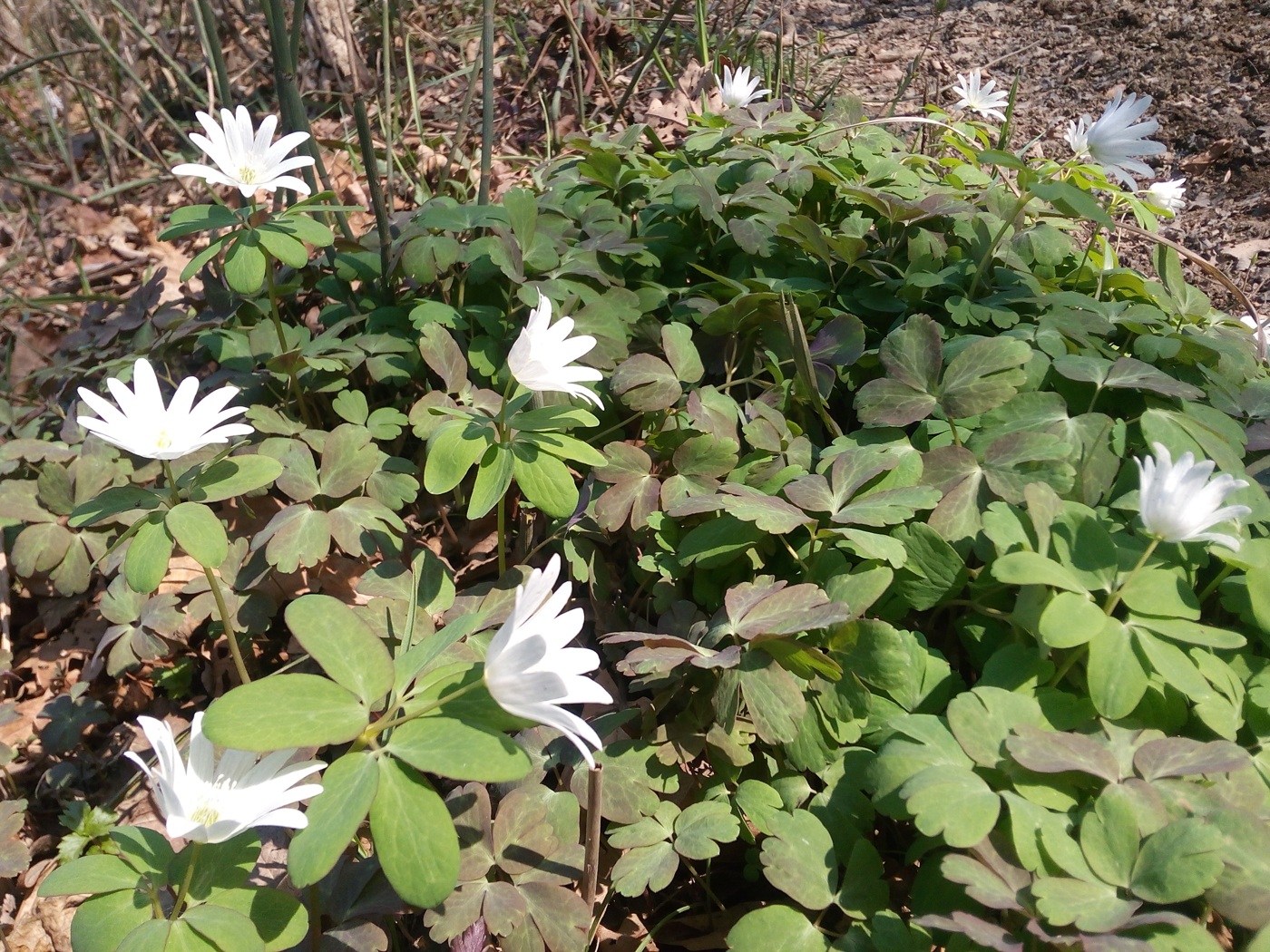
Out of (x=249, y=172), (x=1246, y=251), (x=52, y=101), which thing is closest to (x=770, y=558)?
(x=249, y=172)

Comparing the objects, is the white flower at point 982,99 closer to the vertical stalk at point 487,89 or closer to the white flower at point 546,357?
the vertical stalk at point 487,89

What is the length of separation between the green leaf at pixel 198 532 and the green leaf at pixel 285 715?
12.7 inches

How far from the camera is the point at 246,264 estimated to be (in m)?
1.82

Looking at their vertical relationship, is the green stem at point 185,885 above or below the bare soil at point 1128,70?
below

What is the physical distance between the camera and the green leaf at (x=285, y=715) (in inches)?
41.8

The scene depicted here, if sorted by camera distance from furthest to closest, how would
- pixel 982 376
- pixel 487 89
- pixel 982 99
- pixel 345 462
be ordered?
pixel 982 99 < pixel 487 89 < pixel 345 462 < pixel 982 376

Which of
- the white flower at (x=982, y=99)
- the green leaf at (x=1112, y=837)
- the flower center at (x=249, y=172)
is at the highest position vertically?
the white flower at (x=982, y=99)

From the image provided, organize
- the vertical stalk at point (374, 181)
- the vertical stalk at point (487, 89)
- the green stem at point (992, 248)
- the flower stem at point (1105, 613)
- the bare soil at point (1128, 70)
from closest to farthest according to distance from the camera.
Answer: the flower stem at point (1105, 613), the green stem at point (992, 248), the vertical stalk at point (374, 181), the vertical stalk at point (487, 89), the bare soil at point (1128, 70)

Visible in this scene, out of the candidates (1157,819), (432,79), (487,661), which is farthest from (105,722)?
(432,79)

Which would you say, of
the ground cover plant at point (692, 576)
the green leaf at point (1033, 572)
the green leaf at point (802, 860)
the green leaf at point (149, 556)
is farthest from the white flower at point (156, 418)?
the green leaf at point (1033, 572)

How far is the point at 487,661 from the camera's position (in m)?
1.07

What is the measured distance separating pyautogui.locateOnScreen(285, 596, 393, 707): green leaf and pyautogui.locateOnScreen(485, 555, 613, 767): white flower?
8.0 inches

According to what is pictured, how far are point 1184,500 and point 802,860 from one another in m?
0.83

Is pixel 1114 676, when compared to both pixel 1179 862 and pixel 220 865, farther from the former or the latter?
pixel 220 865
